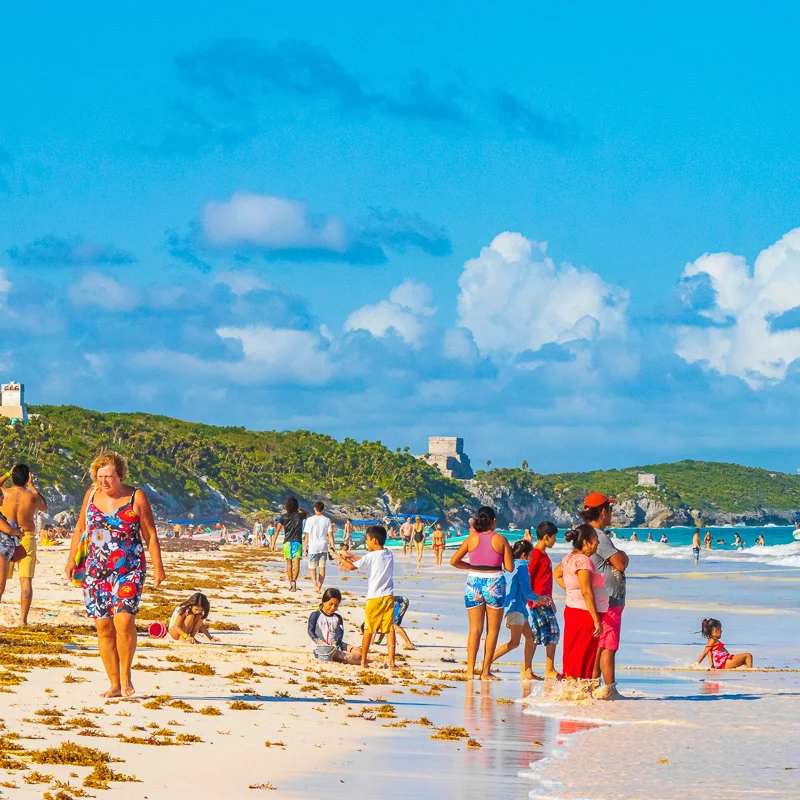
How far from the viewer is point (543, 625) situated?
500 inches

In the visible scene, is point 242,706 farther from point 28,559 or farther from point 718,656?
point 718,656

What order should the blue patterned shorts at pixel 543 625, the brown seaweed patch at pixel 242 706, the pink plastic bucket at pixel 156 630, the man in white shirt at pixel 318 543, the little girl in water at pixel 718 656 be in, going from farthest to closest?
the man in white shirt at pixel 318 543 → the little girl in water at pixel 718 656 → the pink plastic bucket at pixel 156 630 → the blue patterned shorts at pixel 543 625 → the brown seaweed patch at pixel 242 706

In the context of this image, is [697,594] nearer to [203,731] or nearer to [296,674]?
[296,674]

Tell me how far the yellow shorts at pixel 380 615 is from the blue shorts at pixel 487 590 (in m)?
1.06

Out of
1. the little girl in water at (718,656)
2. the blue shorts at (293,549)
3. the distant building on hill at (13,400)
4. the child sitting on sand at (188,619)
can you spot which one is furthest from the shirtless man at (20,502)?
the distant building on hill at (13,400)

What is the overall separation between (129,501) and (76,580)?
80 cm

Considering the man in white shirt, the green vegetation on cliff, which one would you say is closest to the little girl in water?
the man in white shirt

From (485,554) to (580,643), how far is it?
1.47m

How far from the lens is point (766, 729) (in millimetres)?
9992

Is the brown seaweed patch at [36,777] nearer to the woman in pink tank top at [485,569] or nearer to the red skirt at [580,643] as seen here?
the red skirt at [580,643]

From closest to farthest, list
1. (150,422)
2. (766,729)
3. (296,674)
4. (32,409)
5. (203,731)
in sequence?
(203,731) → (766,729) → (296,674) → (32,409) → (150,422)

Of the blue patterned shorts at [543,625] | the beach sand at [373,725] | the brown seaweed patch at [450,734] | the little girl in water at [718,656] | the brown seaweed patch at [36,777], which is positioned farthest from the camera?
the little girl in water at [718,656]

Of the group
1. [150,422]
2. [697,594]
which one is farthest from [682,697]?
[150,422]

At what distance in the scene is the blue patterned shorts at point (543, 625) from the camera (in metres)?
12.7
